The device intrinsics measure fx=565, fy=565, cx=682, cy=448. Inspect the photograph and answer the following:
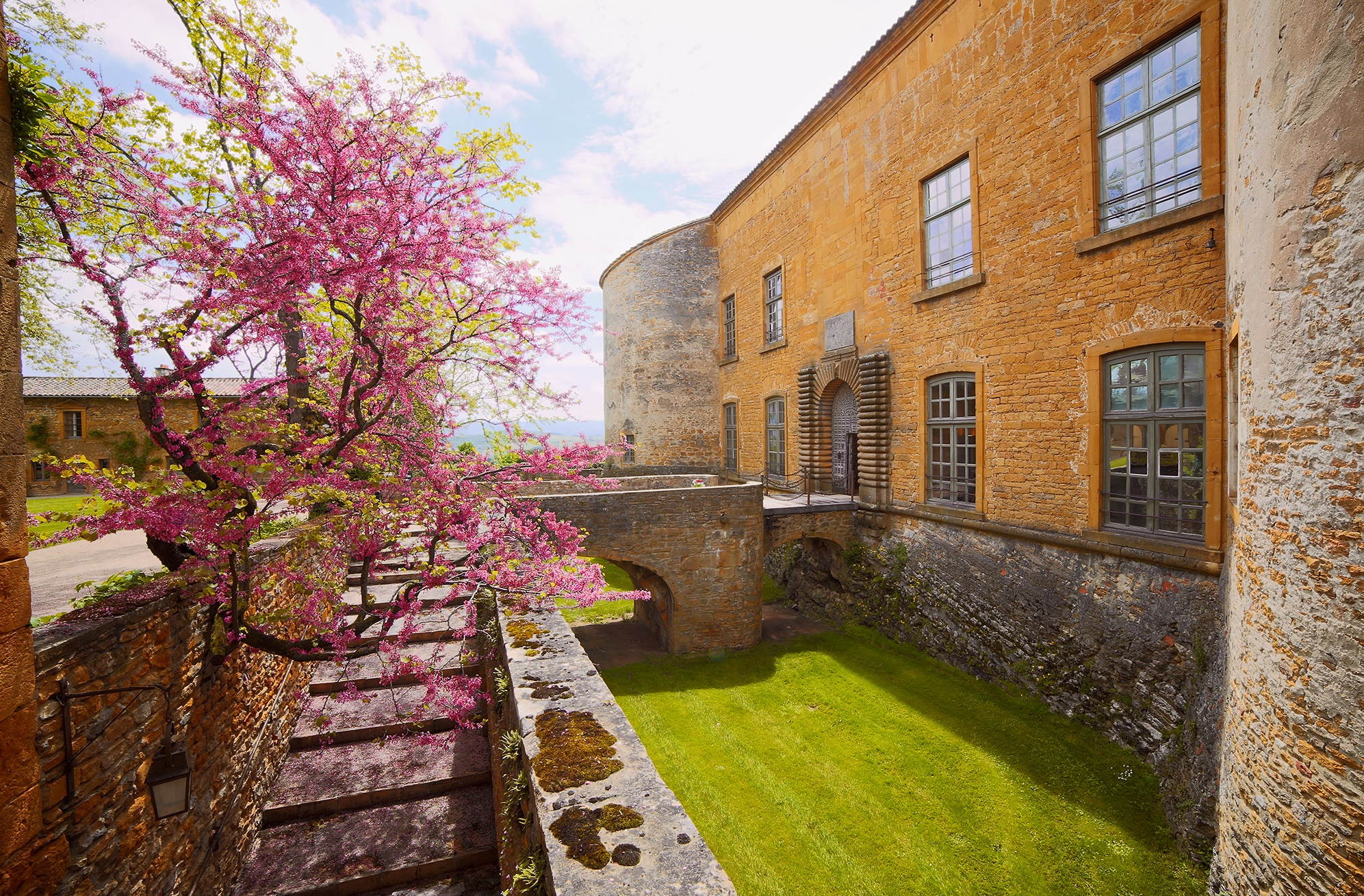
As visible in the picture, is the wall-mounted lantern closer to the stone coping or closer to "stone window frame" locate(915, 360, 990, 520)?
the stone coping

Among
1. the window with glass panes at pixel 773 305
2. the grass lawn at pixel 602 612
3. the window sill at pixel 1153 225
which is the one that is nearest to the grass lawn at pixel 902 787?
the grass lawn at pixel 602 612

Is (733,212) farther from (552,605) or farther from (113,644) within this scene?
(113,644)

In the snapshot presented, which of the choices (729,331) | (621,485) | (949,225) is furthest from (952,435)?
(729,331)

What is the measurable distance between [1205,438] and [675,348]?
52.2ft

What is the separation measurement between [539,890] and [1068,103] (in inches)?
415

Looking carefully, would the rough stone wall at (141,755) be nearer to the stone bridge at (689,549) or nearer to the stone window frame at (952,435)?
the stone bridge at (689,549)

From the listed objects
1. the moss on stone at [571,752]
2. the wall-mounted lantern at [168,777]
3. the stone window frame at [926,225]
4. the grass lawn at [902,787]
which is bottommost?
the grass lawn at [902,787]

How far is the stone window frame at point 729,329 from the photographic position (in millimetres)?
18906

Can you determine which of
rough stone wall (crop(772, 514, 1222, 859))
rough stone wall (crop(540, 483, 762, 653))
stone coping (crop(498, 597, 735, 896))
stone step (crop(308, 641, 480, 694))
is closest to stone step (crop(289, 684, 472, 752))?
stone step (crop(308, 641, 480, 694))

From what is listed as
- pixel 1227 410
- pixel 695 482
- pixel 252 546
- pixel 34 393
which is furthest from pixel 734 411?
pixel 34 393

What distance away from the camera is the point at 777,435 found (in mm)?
16578

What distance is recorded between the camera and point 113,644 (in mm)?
2879

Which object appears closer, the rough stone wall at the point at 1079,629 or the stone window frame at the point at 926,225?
the rough stone wall at the point at 1079,629

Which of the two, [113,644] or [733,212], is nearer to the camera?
Result: [113,644]
